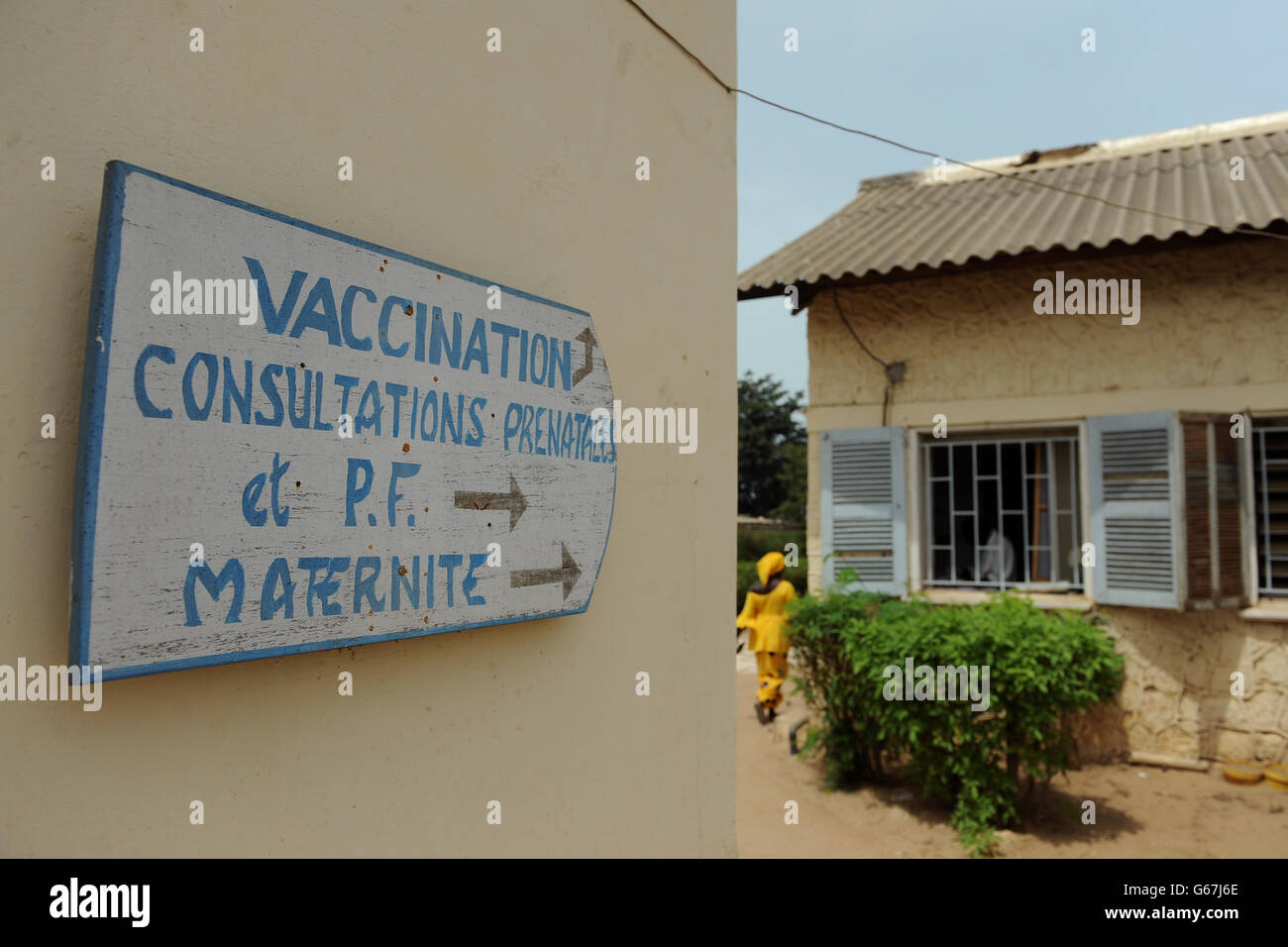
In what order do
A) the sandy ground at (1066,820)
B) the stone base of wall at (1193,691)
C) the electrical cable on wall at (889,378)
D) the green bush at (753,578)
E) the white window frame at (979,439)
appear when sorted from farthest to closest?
the green bush at (753,578)
the electrical cable on wall at (889,378)
the white window frame at (979,439)
the stone base of wall at (1193,691)
the sandy ground at (1066,820)

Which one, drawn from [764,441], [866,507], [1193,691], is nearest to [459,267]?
[866,507]

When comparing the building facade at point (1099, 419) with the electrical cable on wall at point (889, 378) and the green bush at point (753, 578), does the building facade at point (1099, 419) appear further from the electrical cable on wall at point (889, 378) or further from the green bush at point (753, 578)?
the green bush at point (753, 578)

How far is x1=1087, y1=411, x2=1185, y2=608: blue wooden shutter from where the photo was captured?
568 cm

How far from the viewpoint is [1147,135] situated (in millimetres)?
7258

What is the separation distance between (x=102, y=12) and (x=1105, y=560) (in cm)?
639

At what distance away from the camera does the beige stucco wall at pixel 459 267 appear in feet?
3.77

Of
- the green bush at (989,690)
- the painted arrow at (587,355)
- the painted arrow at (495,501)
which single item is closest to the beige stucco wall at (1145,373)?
the green bush at (989,690)

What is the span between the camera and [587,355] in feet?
6.43

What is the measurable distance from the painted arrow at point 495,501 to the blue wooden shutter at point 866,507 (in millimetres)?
5035

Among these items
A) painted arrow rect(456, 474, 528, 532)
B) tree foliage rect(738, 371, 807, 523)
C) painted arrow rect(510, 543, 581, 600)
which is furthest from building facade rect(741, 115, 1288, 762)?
tree foliage rect(738, 371, 807, 523)

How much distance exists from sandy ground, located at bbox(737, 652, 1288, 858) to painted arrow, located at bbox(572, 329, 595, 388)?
387 centimetres
